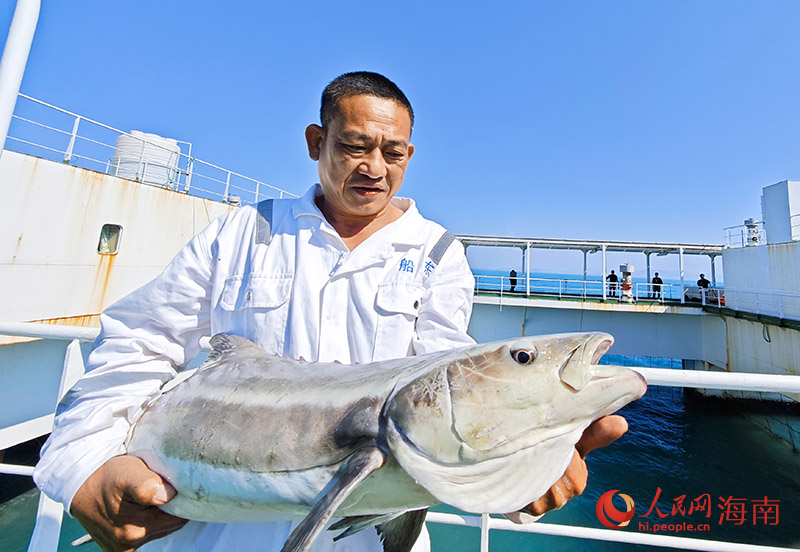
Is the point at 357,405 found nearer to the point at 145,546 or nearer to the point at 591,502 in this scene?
the point at 145,546

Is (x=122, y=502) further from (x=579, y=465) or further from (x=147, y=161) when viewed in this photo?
(x=147, y=161)

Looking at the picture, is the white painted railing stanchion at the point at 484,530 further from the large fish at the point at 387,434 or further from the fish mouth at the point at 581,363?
the fish mouth at the point at 581,363

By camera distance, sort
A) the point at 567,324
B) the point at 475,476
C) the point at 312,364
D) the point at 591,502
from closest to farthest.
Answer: the point at 475,476 < the point at 312,364 < the point at 591,502 < the point at 567,324

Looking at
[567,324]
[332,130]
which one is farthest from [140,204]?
[567,324]

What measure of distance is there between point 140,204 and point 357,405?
1216cm

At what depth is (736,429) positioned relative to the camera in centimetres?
1425

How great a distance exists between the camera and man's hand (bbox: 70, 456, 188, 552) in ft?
4.41

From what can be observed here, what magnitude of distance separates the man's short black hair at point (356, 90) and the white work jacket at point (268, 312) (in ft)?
1.66

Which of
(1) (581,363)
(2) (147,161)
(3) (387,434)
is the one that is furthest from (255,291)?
(2) (147,161)

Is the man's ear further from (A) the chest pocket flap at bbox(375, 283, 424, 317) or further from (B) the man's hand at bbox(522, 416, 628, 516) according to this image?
(B) the man's hand at bbox(522, 416, 628, 516)

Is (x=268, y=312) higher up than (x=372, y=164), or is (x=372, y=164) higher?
(x=372, y=164)

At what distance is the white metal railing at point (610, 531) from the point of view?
67.3 inches

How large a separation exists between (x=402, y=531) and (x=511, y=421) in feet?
2.45

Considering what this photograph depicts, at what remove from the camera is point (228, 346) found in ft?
5.44
